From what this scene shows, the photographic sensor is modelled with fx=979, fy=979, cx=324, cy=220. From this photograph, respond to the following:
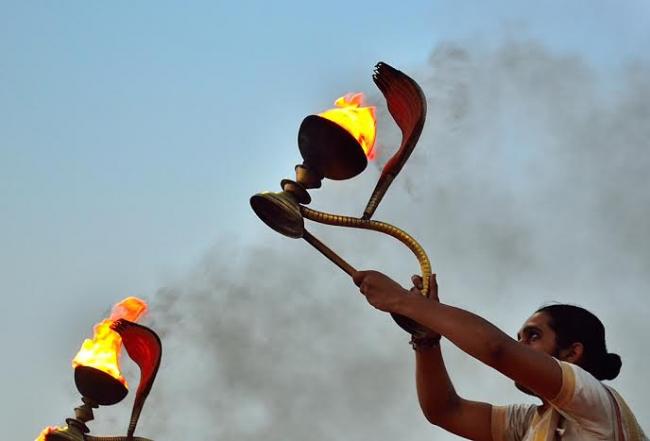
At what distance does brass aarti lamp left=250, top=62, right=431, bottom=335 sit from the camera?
12.7ft

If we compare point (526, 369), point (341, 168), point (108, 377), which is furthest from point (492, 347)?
point (108, 377)

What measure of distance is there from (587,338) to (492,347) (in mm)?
725

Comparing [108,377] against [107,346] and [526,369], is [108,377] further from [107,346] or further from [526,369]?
[526,369]

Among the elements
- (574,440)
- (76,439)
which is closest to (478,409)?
(574,440)

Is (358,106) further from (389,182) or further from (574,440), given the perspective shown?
(574,440)

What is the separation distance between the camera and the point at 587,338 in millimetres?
3936

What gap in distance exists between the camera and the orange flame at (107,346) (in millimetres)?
5160

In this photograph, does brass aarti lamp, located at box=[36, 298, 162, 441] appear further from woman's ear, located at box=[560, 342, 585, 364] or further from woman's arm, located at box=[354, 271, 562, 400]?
woman's ear, located at box=[560, 342, 585, 364]

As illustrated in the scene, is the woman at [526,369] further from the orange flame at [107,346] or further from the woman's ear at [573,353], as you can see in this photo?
the orange flame at [107,346]

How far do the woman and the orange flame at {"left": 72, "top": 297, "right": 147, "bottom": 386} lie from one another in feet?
5.99

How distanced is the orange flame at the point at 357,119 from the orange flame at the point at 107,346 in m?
1.92

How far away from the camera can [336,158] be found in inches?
159

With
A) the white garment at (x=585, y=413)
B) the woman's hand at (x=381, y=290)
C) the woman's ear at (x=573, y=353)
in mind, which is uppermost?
the woman's ear at (x=573, y=353)

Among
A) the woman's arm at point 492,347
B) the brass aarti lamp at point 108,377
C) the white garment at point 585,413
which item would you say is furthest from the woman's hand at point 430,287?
the brass aarti lamp at point 108,377
